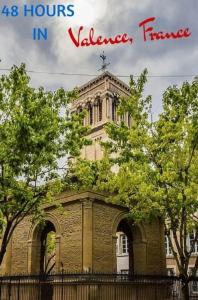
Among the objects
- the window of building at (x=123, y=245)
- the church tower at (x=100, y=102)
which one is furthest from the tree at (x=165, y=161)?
the church tower at (x=100, y=102)

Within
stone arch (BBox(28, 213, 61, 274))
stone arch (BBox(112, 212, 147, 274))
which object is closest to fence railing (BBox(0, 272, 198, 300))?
stone arch (BBox(28, 213, 61, 274))

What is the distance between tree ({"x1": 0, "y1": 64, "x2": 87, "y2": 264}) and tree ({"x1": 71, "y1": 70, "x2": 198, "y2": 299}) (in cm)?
150

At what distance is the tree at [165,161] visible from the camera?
51.6 feet

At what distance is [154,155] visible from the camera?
658 inches

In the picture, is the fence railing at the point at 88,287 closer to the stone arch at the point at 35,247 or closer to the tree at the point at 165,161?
the stone arch at the point at 35,247

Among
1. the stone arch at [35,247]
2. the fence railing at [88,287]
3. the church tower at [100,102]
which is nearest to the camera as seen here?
the fence railing at [88,287]

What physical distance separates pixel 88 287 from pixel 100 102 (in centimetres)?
5652

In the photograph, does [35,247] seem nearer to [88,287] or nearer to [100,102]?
[88,287]

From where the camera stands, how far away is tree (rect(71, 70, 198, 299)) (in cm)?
1572

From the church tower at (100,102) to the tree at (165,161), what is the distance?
51826mm

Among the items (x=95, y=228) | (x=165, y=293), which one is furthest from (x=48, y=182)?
(x=165, y=293)

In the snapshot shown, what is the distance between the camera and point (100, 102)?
72812mm

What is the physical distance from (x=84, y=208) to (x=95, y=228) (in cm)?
112

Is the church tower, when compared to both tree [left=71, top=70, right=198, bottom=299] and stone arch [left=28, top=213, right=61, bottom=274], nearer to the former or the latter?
stone arch [left=28, top=213, right=61, bottom=274]
